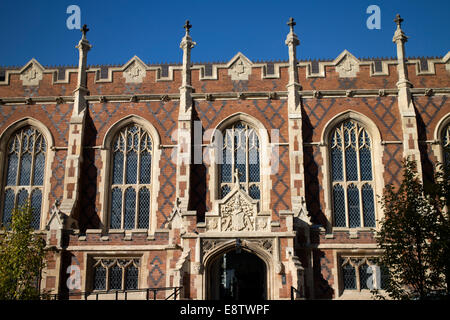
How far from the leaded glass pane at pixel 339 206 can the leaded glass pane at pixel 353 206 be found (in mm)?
218

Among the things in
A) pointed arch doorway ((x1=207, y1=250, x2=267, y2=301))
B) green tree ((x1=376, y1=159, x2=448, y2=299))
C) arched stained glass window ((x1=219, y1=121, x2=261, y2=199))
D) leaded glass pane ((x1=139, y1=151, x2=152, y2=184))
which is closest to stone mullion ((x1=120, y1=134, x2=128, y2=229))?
leaded glass pane ((x1=139, y1=151, x2=152, y2=184))

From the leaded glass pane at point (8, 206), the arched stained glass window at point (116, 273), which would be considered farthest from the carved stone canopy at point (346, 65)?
the leaded glass pane at point (8, 206)

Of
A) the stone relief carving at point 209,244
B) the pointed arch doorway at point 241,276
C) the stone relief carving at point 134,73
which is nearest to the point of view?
the stone relief carving at point 209,244

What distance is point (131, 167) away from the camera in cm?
2034

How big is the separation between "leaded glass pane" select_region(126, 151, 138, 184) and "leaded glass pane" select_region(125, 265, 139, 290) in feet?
11.6

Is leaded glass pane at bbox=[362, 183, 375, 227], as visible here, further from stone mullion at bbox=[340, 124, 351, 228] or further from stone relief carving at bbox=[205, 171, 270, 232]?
stone relief carving at bbox=[205, 171, 270, 232]

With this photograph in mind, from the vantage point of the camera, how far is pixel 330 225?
19.0 m

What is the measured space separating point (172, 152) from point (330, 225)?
21.0 ft

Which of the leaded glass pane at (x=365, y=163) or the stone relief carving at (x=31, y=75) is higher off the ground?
the stone relief carving at (x=31, y=75)

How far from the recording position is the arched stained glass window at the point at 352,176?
1934 cm

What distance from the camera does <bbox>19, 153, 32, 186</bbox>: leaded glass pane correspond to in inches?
801

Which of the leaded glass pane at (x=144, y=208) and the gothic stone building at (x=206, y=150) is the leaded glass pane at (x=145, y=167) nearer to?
the gothic stone building at (x=206, y=150)

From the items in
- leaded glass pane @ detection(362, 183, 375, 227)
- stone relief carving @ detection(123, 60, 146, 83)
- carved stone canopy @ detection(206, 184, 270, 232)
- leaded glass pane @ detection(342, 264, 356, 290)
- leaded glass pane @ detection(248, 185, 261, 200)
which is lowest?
leaded glass pane @ detection(342, 264, 356, 290)

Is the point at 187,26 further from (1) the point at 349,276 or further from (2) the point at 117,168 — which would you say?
(1) the point at 349,276
